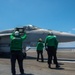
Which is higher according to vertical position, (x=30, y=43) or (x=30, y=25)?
(x=30, y=25)

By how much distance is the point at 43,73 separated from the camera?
10.8 meters

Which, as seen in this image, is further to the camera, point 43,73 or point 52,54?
point 52,54

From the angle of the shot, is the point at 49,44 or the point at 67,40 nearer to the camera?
the point at 49,44

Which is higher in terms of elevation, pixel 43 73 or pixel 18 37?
pixel 18 37

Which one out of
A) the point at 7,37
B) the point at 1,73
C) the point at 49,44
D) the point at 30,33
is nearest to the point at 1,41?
the point at 7,37

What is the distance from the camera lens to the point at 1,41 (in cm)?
2211

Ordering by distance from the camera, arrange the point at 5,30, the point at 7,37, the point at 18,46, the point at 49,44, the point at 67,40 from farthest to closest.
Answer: the point at 5,30 → the point at 7,37 → the point at 67,40 → the point at 49,44 → the point at 18,46

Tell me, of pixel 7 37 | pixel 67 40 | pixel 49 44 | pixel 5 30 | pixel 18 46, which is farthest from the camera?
pixel 5 30

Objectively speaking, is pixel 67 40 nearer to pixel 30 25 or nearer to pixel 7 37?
pixel 30 25

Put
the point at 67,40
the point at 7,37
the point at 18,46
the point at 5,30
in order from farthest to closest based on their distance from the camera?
the point at 5,30 < the point at 7,37 < the point at 67,40 < the point at 18,46

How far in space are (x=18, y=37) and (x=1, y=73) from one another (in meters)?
1.87

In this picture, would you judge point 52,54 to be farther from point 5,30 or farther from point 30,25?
point 5,30

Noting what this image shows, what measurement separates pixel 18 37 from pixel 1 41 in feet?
39.0

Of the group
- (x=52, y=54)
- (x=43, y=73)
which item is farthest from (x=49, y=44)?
(x=43, y=73)
